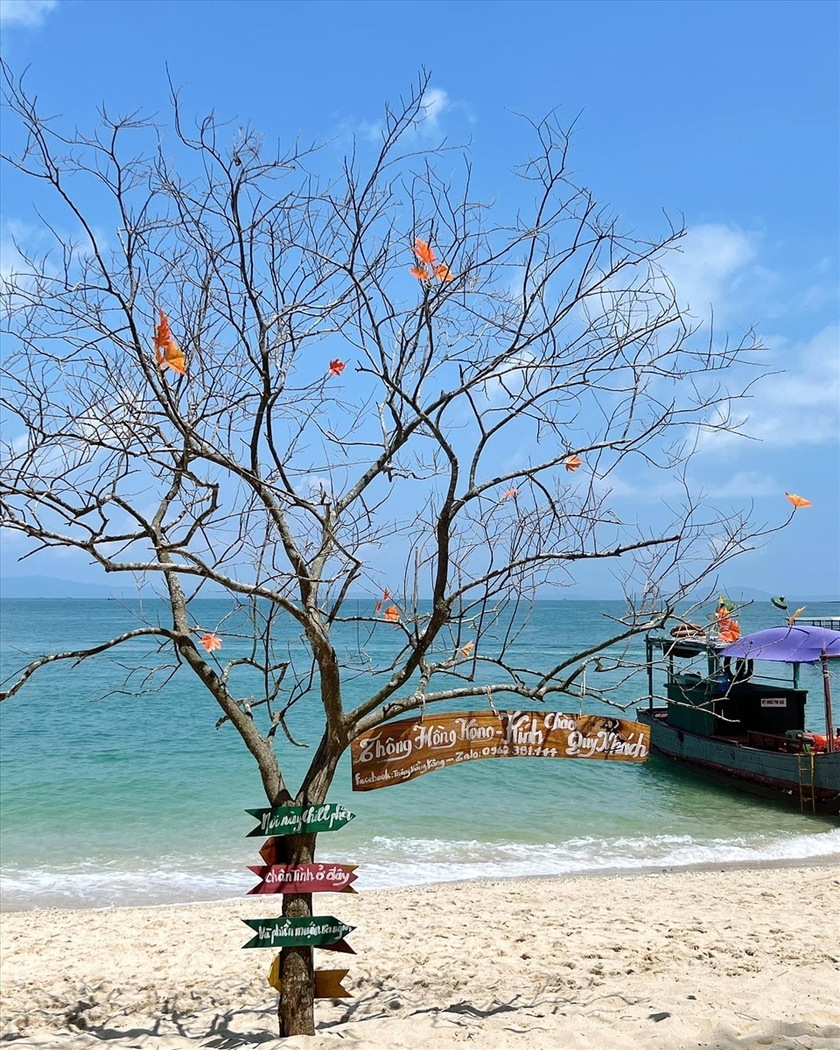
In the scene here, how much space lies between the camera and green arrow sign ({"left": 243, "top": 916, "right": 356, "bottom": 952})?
409 centimetres

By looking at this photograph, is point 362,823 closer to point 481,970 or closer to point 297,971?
point 481,970

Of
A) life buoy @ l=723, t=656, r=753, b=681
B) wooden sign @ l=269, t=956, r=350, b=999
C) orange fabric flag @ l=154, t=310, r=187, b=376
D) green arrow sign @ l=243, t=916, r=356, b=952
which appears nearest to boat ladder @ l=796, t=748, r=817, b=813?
life buoy @ l=723, t=656, r=753, b=681

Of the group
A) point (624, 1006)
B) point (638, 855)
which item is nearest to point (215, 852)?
point (638, 855)

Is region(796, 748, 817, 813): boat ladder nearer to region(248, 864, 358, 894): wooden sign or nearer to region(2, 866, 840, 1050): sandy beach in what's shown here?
region(2, 866, 840, 1050): sandy beach

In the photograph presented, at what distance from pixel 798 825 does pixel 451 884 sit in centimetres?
662

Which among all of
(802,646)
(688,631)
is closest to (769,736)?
(802,646)

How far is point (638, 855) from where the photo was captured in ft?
40.1

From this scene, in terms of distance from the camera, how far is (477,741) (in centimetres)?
446

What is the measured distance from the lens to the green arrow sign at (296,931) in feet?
13.4

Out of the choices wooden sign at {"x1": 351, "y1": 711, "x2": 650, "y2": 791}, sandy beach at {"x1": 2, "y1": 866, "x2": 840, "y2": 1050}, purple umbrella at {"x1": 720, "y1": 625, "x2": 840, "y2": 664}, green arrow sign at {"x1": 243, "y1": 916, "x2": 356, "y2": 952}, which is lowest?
sandy beach at {"x1": 2, "y1": 866, "x2": 840, "y2": 1050}

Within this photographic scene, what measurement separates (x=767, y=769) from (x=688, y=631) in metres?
12.1

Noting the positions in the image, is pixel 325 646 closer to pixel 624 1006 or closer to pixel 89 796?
pixel 624 1006

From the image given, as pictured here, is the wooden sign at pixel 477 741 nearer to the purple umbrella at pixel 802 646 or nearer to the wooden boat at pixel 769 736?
the wooden boat at pixel 769 736

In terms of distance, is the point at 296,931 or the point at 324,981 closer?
the point at 296,931
